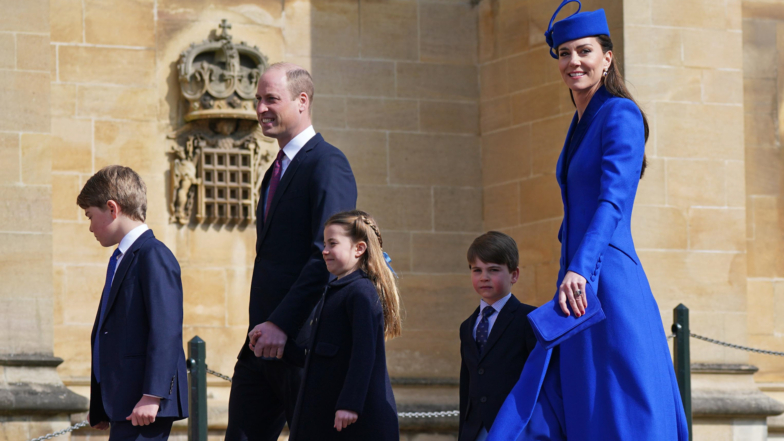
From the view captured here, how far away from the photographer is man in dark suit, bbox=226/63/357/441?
4465mm

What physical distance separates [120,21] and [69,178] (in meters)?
1.13

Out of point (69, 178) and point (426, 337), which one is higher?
point (69, 178)

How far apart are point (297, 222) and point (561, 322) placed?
131cm

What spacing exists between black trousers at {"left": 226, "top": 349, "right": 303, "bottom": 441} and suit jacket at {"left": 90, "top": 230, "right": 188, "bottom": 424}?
7.8 inches

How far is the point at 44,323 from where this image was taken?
280 inches

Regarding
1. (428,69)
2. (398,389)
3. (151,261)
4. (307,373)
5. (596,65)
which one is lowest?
(398,389)

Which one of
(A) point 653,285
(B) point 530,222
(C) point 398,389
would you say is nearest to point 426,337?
(C) point 398,389

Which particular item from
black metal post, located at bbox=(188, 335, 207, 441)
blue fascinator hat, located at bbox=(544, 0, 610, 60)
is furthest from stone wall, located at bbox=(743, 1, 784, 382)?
blue fascinator hat, located at bbox=(544, 0, 610, 60)

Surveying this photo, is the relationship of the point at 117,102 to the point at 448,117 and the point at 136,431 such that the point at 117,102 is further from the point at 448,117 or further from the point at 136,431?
the point at 136,431

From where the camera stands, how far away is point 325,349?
4352 mm

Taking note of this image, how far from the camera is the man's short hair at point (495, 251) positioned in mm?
4934

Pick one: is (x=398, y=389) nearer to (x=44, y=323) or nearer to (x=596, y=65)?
(x=44, y=323)

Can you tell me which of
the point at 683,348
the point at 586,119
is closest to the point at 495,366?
the point at 586,119

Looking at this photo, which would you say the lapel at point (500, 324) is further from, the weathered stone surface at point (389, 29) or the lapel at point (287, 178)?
the weathered stone surface at point (389, 29)
